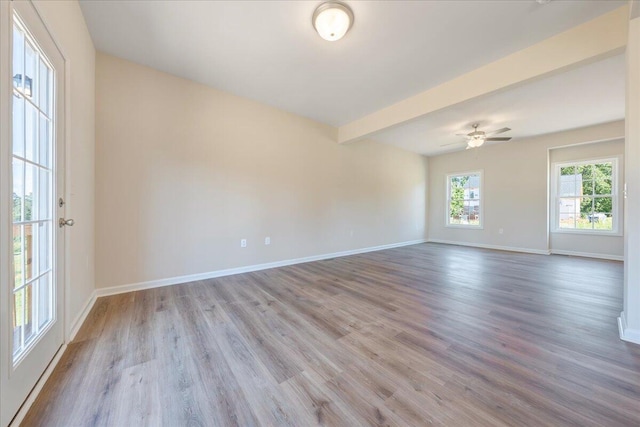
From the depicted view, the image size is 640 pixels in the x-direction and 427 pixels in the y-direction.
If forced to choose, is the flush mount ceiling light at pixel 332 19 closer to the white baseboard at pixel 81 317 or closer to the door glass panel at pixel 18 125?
the door glass panel at pixel 18 125

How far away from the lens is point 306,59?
8.77 feet

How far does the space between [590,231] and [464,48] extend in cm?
524

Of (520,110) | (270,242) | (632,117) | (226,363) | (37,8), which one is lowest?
(226,363)

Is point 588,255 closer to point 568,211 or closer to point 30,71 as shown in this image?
point 568,211

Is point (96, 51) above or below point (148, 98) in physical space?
above

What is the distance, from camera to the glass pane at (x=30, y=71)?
1243 millimetres

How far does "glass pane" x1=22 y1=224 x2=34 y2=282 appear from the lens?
124cm

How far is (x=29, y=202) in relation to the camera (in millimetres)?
1288

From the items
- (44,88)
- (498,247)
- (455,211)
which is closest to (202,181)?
(44,88)

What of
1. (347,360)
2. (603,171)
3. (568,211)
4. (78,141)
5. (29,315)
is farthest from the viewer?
(568,211)

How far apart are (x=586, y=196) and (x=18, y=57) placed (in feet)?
26.8

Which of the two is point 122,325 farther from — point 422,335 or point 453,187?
point 453,187

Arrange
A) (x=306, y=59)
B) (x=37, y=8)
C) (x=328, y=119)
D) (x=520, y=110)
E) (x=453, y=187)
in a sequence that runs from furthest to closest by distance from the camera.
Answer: (x=453, y=187)
(x=328, y=119)
(x=520, y=110)
(x=306, y=59)
(x=37, y=8)

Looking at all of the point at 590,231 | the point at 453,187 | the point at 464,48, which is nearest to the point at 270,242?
the point at 464,48
